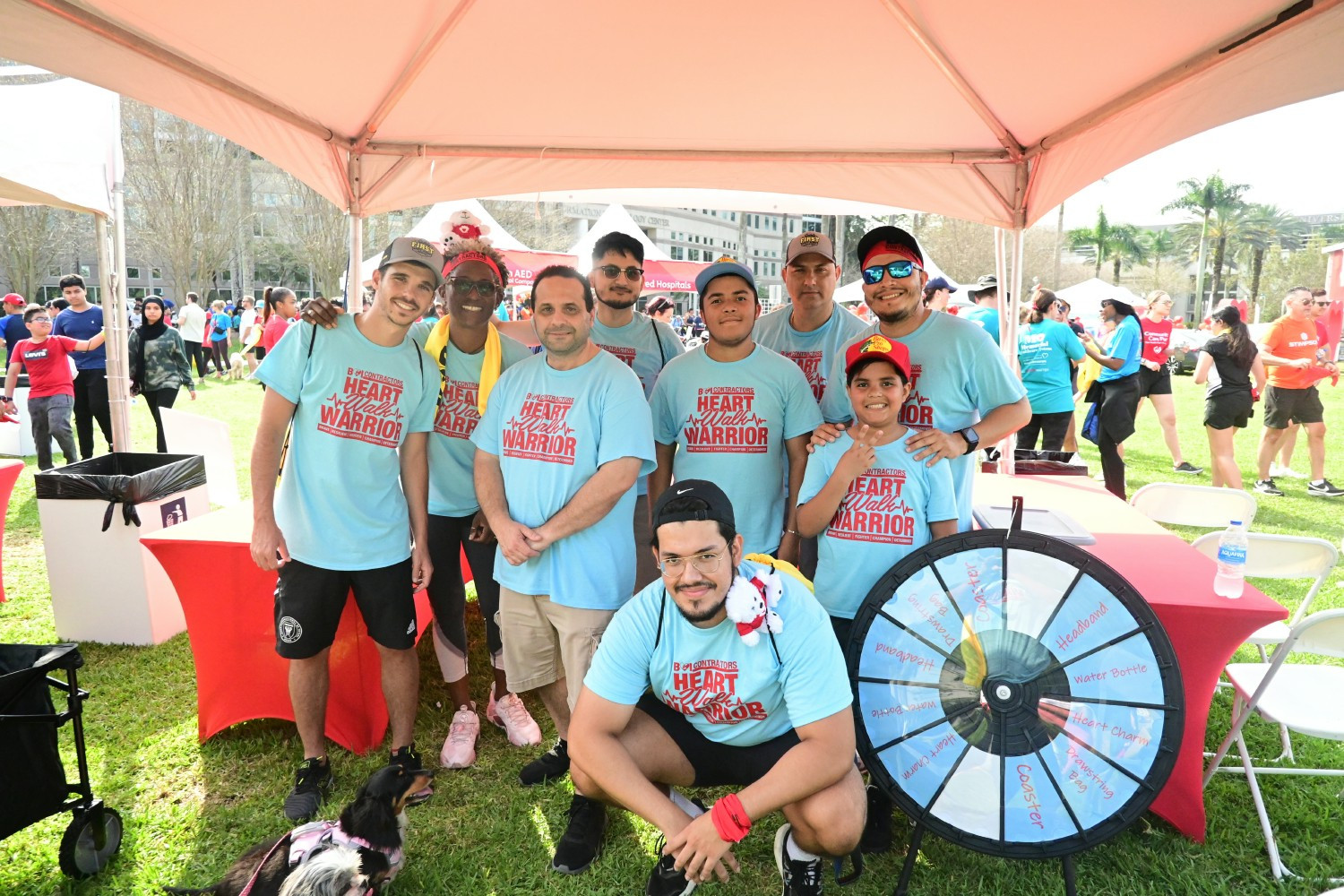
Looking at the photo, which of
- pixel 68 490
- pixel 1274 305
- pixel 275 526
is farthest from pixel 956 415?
pixel 1274 305

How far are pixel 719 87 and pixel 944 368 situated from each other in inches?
74.4

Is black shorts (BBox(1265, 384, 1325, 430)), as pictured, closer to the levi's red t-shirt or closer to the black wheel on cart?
the black wheel on cart

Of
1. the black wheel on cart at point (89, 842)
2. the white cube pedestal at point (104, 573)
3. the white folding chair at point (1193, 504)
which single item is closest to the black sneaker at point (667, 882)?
the black wheel on cart at point (89, 842)

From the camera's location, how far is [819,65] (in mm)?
3443

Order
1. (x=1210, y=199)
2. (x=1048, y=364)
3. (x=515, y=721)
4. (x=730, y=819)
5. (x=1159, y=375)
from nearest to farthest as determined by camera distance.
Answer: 1. (x=730, y=819)
2. (x=515, y=721)
3. (x=1048, y=364)
4. (x=1159, y=375)
5. (x=1210, y=199)

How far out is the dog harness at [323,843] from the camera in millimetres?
2127

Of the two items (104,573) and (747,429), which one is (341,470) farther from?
(104,573)

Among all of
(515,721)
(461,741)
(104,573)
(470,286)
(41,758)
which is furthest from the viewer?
(104,573)

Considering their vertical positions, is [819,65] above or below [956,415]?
above

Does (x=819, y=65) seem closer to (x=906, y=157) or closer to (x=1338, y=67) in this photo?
(x=906, y=157)

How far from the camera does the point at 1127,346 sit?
724 centimetres

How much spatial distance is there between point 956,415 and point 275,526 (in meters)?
2.36

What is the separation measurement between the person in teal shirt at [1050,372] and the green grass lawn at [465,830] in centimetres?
404

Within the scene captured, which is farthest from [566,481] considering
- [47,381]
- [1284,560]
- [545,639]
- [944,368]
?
[47,381]
